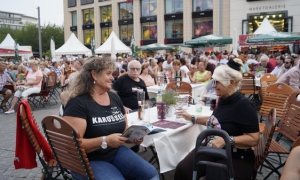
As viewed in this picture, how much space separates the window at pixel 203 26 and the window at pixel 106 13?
15.6 m

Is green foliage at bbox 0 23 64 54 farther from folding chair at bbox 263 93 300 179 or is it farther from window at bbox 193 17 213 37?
folding chair at bbox 263 93 300 179

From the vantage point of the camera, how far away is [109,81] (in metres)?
2.96

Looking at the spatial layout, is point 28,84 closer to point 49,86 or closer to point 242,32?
point 49,86

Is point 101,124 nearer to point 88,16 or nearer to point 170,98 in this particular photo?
point 170,98

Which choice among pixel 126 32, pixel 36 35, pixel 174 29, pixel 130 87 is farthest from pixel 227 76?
pixel 36 35

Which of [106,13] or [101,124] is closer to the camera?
[101,124]

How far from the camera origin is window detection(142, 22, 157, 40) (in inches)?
1668

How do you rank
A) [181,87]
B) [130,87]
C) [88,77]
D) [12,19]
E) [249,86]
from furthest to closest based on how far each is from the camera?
[12,19], [249,86], [181,87], [130,87], [88,77]

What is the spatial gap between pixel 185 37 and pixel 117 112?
37217mm

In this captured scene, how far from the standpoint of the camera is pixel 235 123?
2.91m

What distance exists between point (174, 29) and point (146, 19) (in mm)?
4888

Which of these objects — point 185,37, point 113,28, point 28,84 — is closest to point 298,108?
point 28,84

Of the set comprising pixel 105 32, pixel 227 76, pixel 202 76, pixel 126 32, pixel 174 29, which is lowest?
pixel 202 76

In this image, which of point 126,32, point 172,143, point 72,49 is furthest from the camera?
point 126,32
